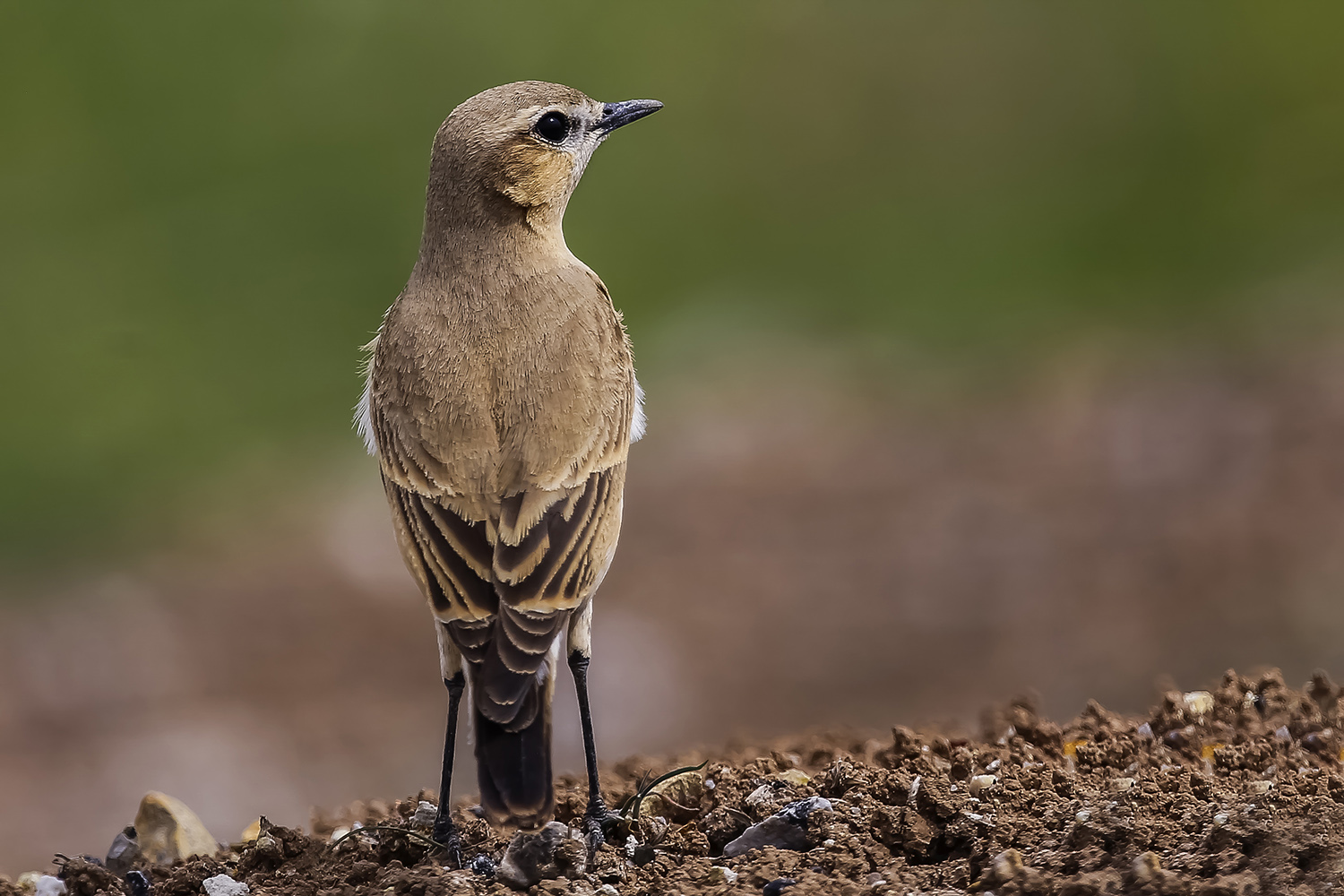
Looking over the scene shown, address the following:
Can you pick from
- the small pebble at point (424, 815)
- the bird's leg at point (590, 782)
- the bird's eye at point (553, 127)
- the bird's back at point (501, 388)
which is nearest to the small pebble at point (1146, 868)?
the bird's leg at point (590, 782)

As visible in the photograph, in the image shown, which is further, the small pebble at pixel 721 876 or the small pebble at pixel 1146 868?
the small pebble at pixel 721 876

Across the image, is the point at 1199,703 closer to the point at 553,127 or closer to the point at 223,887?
the point at 553,127

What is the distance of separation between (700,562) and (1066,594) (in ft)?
10.5

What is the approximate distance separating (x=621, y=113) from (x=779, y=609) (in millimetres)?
5855

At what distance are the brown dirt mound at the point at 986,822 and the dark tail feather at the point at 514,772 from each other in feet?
0.73

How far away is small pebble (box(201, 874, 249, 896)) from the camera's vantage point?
203 inches

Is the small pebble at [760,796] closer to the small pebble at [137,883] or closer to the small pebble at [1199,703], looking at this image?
the small pebble at [1199,703]

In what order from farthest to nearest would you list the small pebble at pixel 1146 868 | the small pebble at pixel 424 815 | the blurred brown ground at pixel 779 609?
the blurred brown ground at pixel 779 609 → the small pebble at pixel 424 815 → the small pebble at pixel 1146 868

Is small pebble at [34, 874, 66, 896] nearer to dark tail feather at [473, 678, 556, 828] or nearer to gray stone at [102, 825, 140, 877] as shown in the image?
gray stone at [102, 825, 140, 877]

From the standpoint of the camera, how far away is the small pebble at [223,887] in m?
5.16

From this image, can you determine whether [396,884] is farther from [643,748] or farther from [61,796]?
[61,796]

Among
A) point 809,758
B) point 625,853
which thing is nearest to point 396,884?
point 625,853

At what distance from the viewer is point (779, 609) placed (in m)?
11.7

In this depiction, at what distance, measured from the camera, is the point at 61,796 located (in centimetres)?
1045
